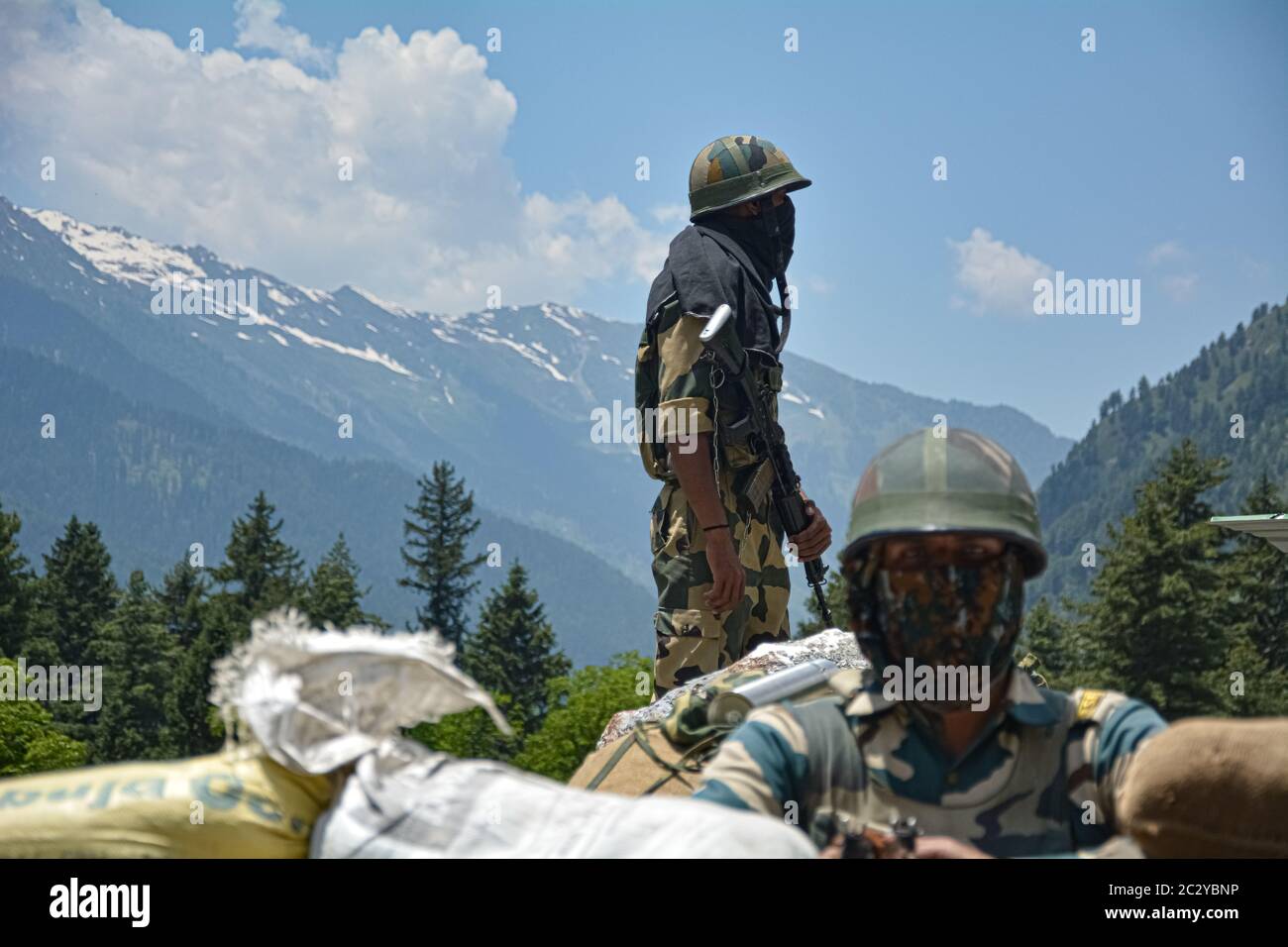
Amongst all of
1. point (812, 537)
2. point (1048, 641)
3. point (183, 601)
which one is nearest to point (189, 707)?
point (183, 601)

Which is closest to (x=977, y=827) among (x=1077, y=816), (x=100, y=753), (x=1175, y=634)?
(x=1077, y=816)

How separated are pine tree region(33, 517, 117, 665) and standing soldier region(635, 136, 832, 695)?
3121 inches

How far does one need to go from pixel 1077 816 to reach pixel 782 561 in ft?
17.3

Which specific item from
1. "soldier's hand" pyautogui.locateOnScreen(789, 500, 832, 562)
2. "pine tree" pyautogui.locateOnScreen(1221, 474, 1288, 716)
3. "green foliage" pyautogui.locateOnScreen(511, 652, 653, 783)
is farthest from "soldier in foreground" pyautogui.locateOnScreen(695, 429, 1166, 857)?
"pine tree" pyautogui.locateOnScreen(1221, 474, 1288, 716)

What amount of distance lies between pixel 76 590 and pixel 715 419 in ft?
280

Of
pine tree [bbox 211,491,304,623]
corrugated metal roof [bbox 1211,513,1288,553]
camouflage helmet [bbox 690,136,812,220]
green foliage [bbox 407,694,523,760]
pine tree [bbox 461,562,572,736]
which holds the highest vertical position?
pine tree [bbox 211,491,304,623]

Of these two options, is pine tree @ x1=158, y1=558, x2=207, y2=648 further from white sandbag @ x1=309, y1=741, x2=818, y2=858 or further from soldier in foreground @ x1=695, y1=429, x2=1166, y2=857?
white sandbag @ x1=309, y1=741, x2=818, y2=858

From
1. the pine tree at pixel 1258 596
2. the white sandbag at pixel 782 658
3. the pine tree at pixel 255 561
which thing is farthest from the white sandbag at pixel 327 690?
the pine tree at pixel 255 561

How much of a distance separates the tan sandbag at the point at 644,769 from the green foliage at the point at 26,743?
44.1 meters

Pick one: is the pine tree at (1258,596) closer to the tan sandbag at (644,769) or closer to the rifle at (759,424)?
the rifle at (759,424)

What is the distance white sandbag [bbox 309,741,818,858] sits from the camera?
9.74 ft

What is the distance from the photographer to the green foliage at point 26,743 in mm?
47344

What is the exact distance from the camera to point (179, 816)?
10.6ft
